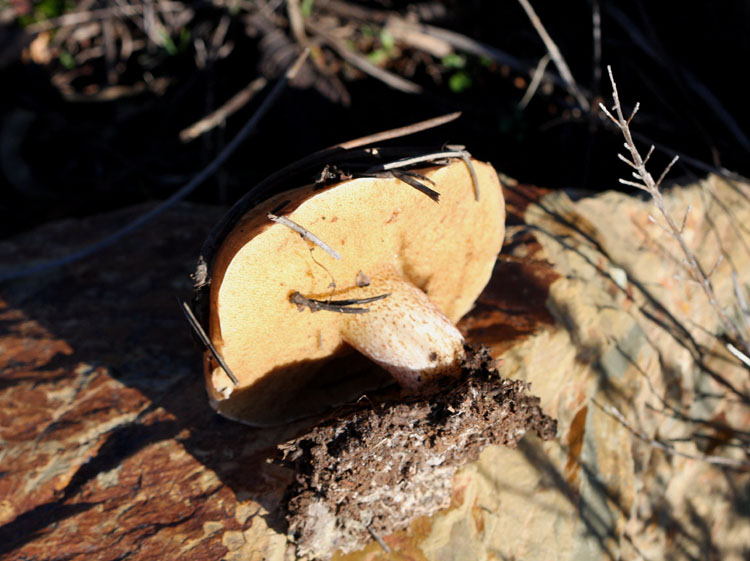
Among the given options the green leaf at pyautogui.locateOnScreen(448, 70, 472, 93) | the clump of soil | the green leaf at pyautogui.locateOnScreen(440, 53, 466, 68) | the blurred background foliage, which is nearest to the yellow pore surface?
the clump of soil

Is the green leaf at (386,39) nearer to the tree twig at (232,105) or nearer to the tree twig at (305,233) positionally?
the tree twig at (232,105)

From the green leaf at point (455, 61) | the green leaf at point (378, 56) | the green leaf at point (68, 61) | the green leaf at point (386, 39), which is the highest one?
the green leaf at point (455, 61)

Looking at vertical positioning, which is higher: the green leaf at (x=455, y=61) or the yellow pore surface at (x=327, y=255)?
the yellow pore surface at (x=327, y=255)

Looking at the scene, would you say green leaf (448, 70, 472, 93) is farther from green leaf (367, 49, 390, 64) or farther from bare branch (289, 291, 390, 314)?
bare branch (289, 291, 390, 314)

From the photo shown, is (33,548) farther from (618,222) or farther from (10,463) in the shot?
(618,222)

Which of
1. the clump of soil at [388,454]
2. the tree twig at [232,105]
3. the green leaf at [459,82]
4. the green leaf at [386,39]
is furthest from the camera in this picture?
the green leaf at [386,39]

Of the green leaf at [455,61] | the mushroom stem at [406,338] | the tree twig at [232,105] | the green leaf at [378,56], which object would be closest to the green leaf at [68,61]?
the tree twig at [232,105]

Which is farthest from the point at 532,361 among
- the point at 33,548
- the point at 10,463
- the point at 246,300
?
the point at 10,463
